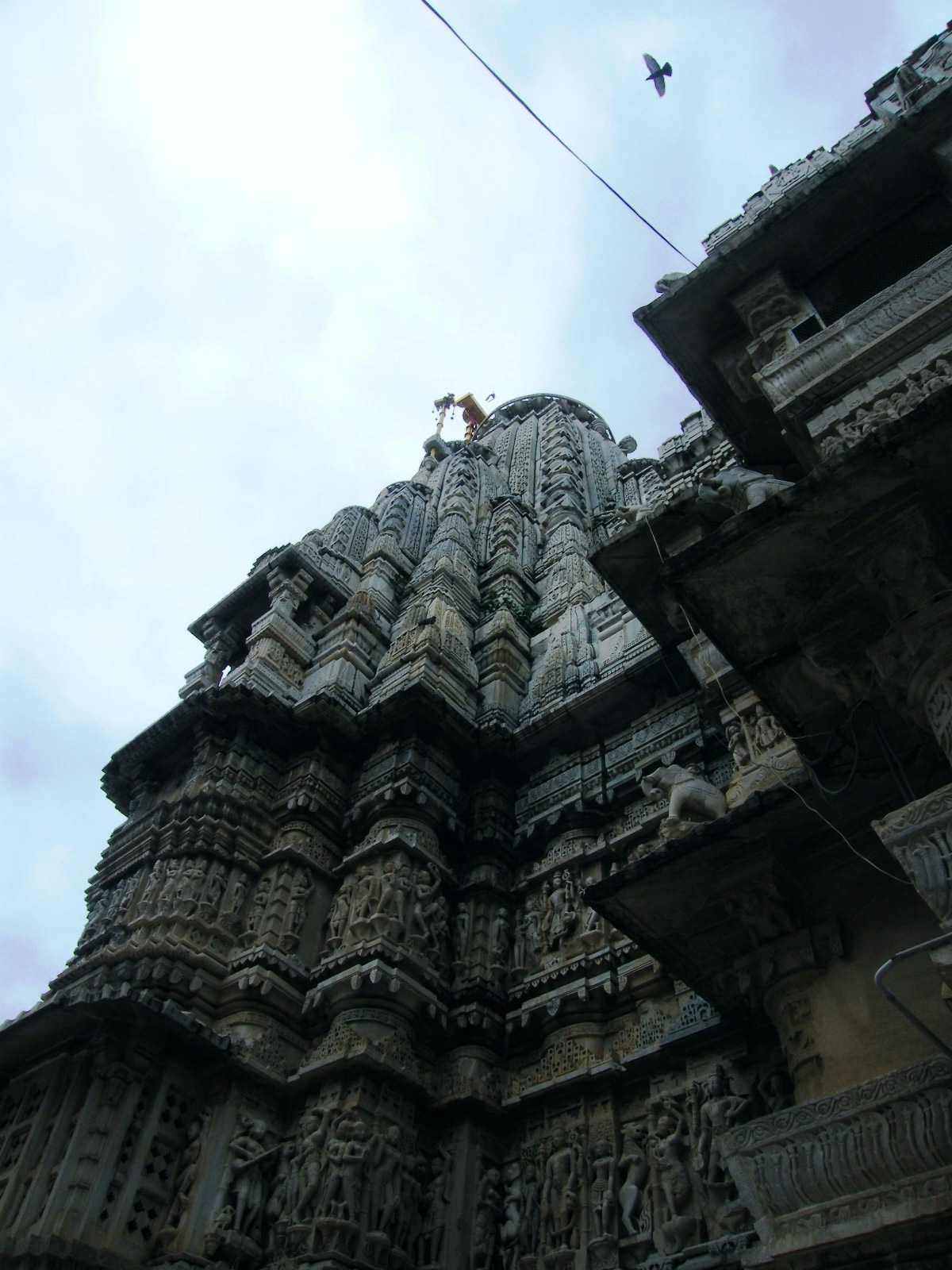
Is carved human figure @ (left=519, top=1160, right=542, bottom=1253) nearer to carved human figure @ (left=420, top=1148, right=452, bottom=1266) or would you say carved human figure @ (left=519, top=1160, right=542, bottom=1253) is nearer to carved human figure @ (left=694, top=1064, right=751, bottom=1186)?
carved human figure @ (left=420, top=1148, right=452, bottom=1266)

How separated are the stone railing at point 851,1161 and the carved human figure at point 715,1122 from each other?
89.5 inches

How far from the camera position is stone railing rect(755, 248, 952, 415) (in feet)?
25.3

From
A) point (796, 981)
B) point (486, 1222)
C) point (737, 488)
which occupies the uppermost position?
point (737, 488)

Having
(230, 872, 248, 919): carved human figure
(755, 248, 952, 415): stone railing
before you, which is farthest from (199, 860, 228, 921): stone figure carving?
(755, 248, 952, 415): stone railing

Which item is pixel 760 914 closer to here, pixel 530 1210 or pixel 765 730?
pixel 765 730

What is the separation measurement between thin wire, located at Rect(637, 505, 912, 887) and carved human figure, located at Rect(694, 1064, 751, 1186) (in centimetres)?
252

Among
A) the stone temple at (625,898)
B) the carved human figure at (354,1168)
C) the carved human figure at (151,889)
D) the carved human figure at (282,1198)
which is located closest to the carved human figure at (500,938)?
the stone temple at (625,898)

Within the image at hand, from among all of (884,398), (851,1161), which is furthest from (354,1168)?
(884,398)

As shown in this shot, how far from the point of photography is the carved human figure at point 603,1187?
834cm

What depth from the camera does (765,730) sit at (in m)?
9.11

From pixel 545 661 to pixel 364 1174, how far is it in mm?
9094

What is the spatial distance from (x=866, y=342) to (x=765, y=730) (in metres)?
3.57

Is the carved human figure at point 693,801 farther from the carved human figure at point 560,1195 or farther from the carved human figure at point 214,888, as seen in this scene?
the carved human figure at point 214,888

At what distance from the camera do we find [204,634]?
18.6 metres
